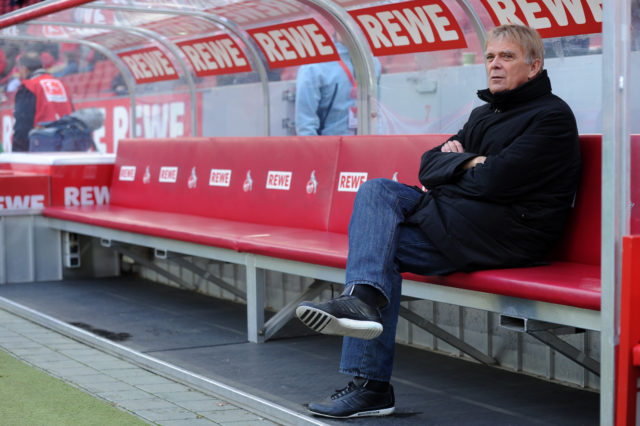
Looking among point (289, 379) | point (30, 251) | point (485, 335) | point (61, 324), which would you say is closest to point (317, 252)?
point (289, 379)

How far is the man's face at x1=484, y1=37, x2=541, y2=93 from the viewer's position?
12.3ft

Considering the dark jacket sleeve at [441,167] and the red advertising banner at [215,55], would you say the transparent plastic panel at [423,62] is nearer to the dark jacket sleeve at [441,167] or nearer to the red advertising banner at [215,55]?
the red advertising banner at [215,55]

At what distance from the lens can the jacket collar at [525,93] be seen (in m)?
3.68

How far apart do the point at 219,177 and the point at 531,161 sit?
335cm

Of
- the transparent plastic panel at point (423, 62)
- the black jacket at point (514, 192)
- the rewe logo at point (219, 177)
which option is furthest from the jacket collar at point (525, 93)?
the rewe logo at point (219, 177)

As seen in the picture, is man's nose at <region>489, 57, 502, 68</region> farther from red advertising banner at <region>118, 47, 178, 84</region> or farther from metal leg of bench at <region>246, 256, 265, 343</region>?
red advertising banner at <region>118, 47, 178, 84</region>

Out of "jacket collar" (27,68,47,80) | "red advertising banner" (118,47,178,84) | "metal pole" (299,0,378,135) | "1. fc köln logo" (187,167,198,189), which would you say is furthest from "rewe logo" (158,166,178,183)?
"jacket collar" (27,68,47,80)

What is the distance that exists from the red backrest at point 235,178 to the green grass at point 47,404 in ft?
5.92

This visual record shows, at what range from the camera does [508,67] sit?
12.3ft

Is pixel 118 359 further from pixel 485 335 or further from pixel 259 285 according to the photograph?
pixel 485 335

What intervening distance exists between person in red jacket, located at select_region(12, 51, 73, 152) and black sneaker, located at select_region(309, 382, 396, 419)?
28.3 ft

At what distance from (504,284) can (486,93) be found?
31.1 inches

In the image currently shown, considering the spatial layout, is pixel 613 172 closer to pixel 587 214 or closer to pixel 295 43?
pixel 587 214

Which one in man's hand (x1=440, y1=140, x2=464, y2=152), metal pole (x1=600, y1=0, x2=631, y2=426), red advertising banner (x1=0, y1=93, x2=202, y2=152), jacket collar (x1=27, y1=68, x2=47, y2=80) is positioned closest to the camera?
metal pole (x1=600, y1=0, x2=631, y2=426)
